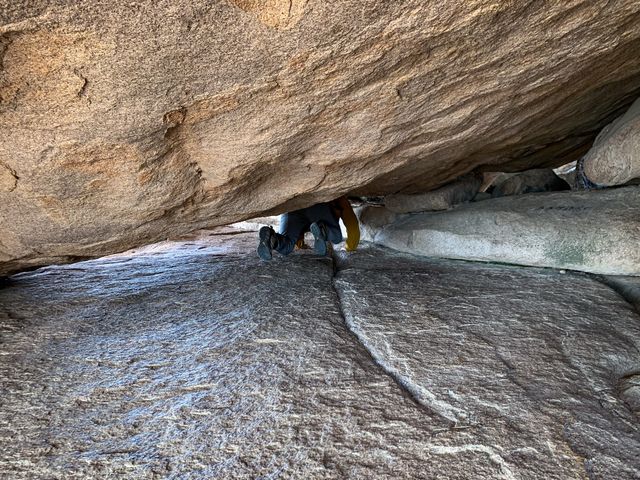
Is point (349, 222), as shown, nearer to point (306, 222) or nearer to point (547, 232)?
point (306, 222)

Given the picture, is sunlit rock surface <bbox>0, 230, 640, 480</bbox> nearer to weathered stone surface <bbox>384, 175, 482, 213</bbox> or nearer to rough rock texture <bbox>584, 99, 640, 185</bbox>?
rough rock texture <bbox>584, 99, 640, 185</bbox>

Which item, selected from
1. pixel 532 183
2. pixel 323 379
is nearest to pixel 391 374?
pixel 323 379

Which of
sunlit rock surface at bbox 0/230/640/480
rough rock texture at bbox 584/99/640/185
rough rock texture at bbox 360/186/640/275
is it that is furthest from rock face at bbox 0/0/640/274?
rough rock texture at bbox 360/186/640/275

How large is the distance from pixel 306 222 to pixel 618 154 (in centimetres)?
332

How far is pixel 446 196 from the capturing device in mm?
5207

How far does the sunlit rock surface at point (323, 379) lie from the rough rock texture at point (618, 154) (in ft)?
3.39

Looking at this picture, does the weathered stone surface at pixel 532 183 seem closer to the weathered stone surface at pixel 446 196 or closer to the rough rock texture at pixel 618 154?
the weathered stone surface at pixel 446 196

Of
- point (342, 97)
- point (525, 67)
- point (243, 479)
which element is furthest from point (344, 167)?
point (243, 479)

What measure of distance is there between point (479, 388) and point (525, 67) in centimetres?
186

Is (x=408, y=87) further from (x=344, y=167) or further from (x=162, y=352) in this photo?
(x=162, y=352)

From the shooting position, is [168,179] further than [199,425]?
Yes

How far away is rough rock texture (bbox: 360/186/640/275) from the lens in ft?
12.1

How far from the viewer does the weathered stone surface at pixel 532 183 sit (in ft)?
17.2

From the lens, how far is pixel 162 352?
2.58m
